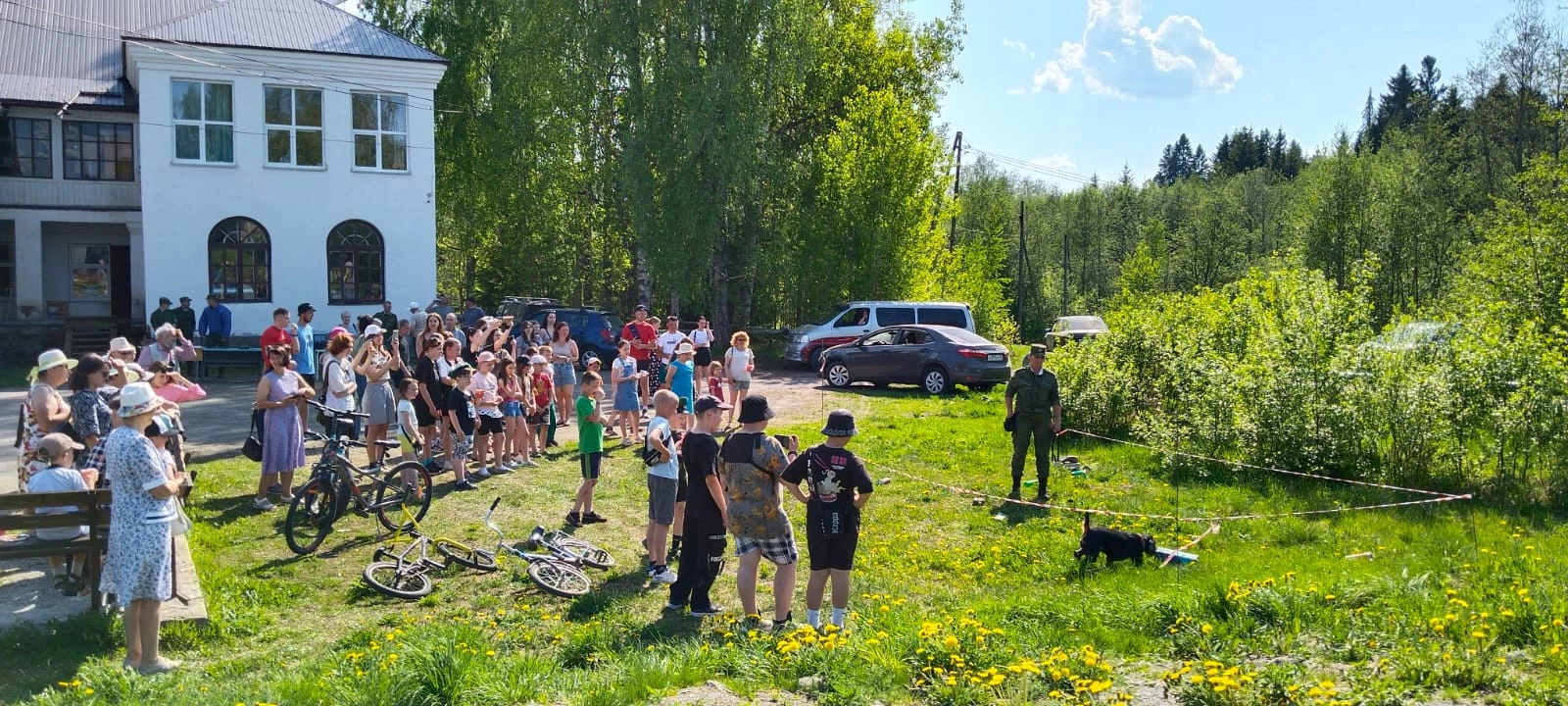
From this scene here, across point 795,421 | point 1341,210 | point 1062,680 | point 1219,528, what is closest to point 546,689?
point 1062,680

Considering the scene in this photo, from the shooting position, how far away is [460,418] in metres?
12.4

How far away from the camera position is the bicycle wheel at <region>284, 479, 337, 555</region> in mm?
9508

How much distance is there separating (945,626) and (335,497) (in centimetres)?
565

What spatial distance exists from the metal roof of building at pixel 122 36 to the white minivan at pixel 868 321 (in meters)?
11.4

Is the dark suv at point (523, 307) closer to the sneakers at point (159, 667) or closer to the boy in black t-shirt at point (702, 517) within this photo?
the boy in black t-shirt at point (702, 517)

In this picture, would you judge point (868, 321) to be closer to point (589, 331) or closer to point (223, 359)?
point (589, 331)

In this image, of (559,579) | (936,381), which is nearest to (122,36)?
(936,381)

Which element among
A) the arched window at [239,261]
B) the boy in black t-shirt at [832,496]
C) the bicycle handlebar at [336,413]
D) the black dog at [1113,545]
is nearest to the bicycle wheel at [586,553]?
the boy in black t-shirt at [832,496]

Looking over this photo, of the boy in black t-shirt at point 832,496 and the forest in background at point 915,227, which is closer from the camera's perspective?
the boy in black t-shirt at point 832,496

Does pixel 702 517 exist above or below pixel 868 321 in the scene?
below

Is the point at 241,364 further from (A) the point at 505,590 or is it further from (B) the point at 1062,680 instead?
(B) the point at 1062,680

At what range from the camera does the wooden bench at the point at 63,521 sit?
23.8ft

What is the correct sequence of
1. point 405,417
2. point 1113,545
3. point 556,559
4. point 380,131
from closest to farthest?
point 556,559, point 1113,545, point 405,417, point 380,131

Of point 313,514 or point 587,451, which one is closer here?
point 313,514
